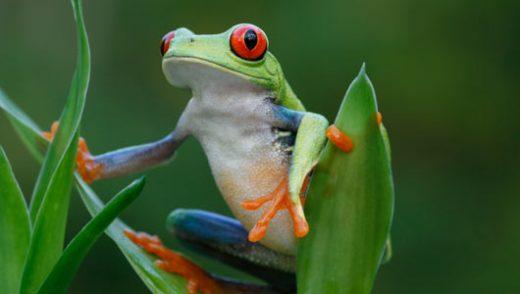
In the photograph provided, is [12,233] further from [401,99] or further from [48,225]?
[401,99]

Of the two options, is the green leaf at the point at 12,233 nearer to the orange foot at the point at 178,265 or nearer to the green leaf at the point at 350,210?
the orange foot at the point at 178,265

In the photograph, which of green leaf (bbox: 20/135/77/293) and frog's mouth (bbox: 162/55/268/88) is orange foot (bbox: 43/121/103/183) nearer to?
frog's mouth (bbox: 162/55/268/88)

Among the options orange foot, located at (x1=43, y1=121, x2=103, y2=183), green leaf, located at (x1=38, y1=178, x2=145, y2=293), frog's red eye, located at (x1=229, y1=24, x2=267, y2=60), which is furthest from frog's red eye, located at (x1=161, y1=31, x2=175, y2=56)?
green leaf, located at (x1=38, y1=178, x2=145, y2=293)

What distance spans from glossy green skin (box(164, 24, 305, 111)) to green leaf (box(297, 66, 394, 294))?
1.18 feet

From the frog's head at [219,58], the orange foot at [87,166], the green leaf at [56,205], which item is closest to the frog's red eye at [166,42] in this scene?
the frog's head at [219,58]

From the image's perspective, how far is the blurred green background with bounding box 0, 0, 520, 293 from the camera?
4.22 metres

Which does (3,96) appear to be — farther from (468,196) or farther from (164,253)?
(468,196)

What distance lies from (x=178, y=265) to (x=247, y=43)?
0.39 metres

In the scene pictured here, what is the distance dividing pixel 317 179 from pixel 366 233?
0.10 meters

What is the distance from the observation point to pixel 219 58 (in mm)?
1311

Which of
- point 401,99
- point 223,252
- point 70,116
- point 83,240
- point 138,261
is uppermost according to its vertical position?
point 70,116

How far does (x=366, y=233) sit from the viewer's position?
39.9 inches

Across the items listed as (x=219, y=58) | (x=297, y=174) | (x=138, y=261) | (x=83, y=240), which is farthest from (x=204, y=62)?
(x=83, y=240)

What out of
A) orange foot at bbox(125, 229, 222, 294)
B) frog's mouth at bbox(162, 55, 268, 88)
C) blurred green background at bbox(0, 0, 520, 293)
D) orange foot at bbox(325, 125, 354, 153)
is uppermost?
frog's mouth at bbox(162, 55, 268, 88)
